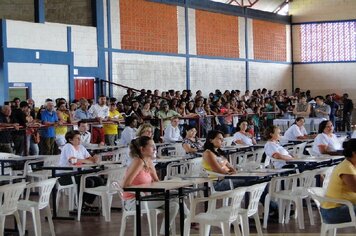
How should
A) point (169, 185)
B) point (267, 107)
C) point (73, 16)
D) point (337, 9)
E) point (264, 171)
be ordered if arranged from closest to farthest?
1. point (169, 185)
2. point (264, 171)
3. point (73, 16)
4. point (267, 107)
5. point (337, 9)

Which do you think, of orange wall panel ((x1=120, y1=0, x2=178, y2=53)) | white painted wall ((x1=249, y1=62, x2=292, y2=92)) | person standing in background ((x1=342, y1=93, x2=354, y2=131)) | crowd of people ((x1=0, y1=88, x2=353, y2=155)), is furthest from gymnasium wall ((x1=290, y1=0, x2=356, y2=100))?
orange wall panel ((x1=120, y1=0, x2=178, y2=53))

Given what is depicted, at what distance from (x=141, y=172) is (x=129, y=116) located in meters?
7.68

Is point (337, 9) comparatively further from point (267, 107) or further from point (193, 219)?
point (193, 219)

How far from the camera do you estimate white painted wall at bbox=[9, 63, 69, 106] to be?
69.3ft

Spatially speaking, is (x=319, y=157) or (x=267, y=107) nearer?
(x=319, y=157)

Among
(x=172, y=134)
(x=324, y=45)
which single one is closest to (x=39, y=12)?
(x=172, y=134)

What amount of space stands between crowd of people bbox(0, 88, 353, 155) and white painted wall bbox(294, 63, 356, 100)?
632 centimetres

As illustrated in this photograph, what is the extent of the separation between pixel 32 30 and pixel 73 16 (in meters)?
3.11

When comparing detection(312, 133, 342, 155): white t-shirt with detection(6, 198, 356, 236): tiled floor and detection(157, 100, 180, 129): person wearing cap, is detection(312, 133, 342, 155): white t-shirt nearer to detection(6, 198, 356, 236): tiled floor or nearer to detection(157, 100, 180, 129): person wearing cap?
detection(6, 198, 356, 236): tiled floor

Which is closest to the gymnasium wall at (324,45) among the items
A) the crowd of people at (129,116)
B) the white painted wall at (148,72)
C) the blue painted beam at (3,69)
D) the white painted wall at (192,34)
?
the crowd of people at (129,116)

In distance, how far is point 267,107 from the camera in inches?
1080

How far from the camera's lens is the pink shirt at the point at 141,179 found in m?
9.47

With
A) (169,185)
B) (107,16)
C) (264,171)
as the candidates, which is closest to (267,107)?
(107,16)

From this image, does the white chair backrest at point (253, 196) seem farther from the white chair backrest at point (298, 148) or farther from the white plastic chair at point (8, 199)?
the white chair backrest at point (298, 148)
